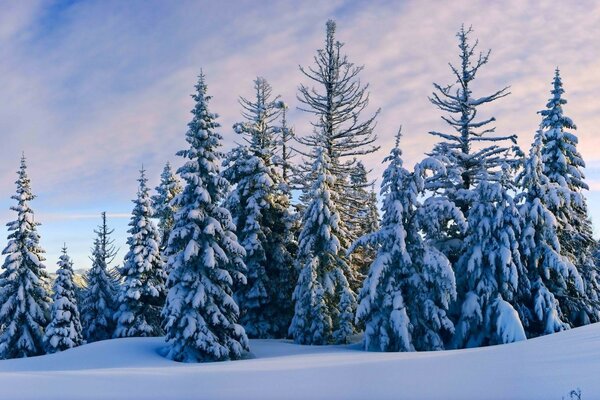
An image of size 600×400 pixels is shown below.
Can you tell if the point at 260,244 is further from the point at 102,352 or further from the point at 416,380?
the point at 416,380

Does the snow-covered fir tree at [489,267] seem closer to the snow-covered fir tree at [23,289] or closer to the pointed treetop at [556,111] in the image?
the pointed treetop at [556,111]

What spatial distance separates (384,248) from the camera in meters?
20.4

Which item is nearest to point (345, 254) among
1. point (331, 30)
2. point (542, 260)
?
point (542, 260)

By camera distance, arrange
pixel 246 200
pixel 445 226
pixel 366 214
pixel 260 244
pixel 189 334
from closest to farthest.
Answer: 1. pixel 189 334
2. pixel 445 226
3. pixel 260 244
4. pixel 246 200
5. pixel 366 214

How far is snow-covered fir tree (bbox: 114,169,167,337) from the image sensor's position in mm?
31875

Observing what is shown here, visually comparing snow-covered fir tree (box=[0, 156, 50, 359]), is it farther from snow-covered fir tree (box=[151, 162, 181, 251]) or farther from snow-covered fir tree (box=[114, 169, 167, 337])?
snow-covered fir tree (box=[151, 162, 181, 251])

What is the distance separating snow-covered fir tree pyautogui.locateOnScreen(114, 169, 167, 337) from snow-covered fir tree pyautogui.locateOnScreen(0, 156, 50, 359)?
16.5 feet

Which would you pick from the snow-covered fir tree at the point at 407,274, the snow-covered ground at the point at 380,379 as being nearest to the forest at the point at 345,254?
the snow-covered fir tree at the point at 407,274

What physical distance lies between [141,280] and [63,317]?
5.14 m

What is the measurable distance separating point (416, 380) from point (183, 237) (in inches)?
552

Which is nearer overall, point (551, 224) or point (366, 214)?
point (551, 224)

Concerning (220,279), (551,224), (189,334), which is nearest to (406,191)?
(551,224)

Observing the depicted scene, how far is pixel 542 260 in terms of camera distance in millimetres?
21562

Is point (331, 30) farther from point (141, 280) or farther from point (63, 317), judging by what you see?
point (63, 317)
